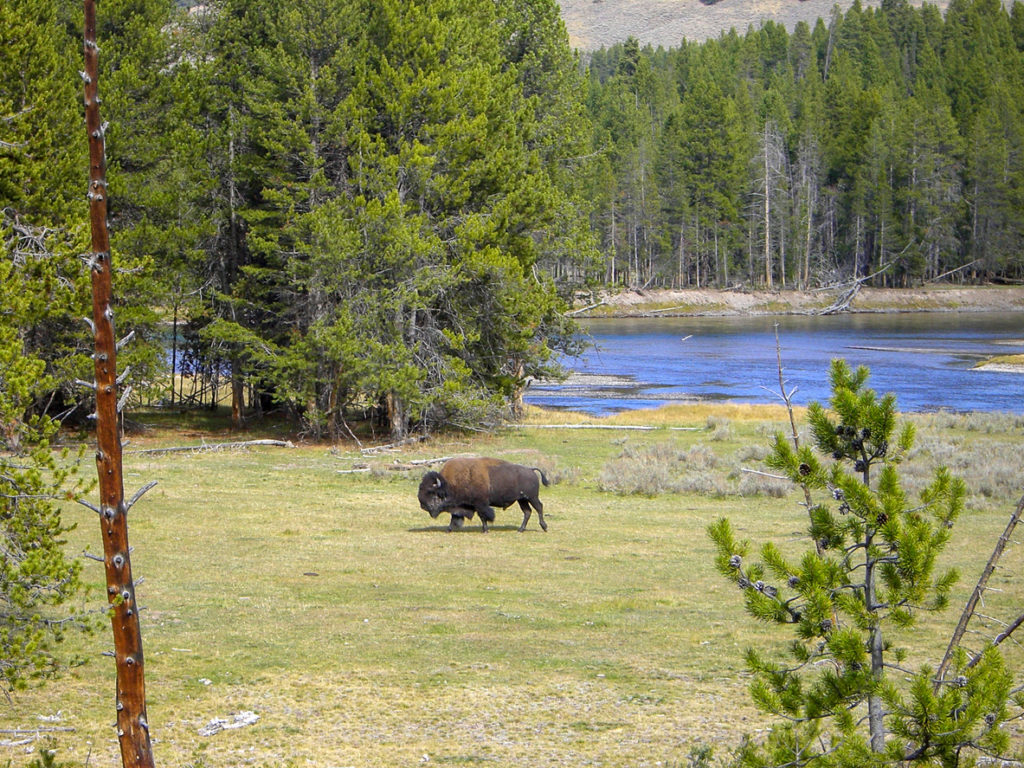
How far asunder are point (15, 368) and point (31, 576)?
1819 millimetres

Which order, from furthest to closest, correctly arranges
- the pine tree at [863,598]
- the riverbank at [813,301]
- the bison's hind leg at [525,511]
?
the riverbank at [813,301] < the bison's hind leg at [525,511] < the pine tree at [863,598]

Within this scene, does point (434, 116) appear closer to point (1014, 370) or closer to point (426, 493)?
point (426, 493)

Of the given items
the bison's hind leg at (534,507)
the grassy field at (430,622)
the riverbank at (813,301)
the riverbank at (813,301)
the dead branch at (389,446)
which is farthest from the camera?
the riverbank at (813,301)

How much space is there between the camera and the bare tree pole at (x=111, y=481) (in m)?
5.25

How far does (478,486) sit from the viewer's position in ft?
62.3

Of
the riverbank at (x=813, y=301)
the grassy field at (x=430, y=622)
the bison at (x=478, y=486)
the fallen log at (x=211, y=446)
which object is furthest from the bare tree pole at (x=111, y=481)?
the riverbank at (x=813, y=301)

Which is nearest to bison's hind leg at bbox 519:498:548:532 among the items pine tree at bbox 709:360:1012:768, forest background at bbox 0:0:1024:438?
forest background at bbox 0:0:1024:438

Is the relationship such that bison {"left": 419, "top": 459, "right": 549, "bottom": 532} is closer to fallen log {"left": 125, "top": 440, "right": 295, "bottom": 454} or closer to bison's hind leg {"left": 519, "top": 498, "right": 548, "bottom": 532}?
bison's hind leg {"left": 519, "top": 498, "right": 548, "bottom": 532}

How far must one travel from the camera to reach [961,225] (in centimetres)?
11781

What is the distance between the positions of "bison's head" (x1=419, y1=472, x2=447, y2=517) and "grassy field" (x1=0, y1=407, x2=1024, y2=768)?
50cm

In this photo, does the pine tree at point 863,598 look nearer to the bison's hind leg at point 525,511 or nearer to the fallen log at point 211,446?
the bison's hind leg at point 525,511

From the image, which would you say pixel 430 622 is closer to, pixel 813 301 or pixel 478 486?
pixel 478 486

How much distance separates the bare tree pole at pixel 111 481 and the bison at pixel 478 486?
13539mm

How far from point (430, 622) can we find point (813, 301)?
101106 mm
